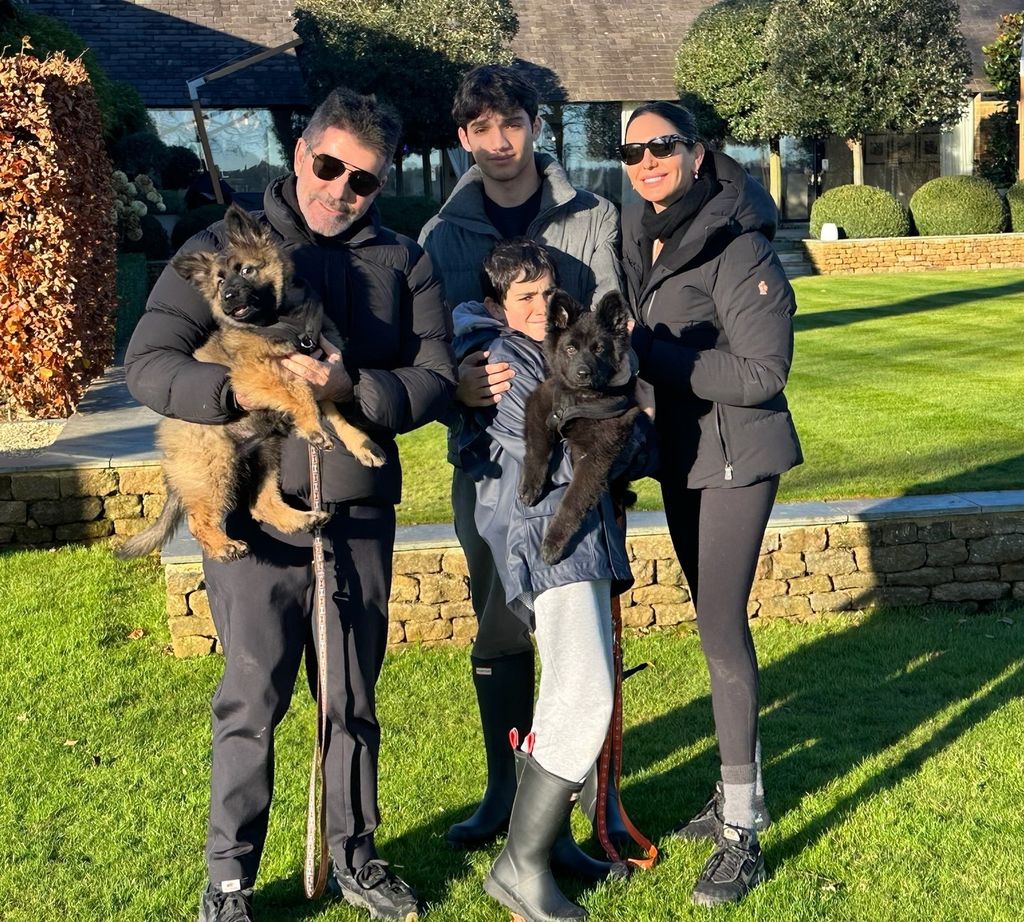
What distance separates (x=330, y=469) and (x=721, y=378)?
1.22 metres

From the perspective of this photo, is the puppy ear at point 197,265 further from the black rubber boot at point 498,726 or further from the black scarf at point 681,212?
the black rubber boot at point 498,726

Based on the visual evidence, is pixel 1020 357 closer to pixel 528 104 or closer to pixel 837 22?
pixel 528 104

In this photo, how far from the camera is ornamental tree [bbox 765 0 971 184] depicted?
28594 mm

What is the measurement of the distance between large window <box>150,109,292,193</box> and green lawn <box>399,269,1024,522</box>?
2088 cm

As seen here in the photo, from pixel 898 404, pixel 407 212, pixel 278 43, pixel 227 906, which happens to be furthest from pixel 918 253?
pixel 227 906

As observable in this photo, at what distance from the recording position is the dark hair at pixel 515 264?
3.61m

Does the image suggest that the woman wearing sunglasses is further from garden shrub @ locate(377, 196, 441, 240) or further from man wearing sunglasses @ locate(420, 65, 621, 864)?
garden shrub @ locate(377, 196, 441, 240)

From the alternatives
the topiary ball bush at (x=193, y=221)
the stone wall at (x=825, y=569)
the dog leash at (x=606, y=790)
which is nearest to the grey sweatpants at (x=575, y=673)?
the dog leash at (x=606, y=790)

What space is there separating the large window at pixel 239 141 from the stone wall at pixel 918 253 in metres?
16.9

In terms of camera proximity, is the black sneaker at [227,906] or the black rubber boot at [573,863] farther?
the black rubber boot at [573,863]

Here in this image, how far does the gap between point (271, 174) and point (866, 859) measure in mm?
33659

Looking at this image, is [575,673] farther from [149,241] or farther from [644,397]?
[149,241]

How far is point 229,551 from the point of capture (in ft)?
11.5

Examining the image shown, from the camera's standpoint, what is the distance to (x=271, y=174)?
35.3m
